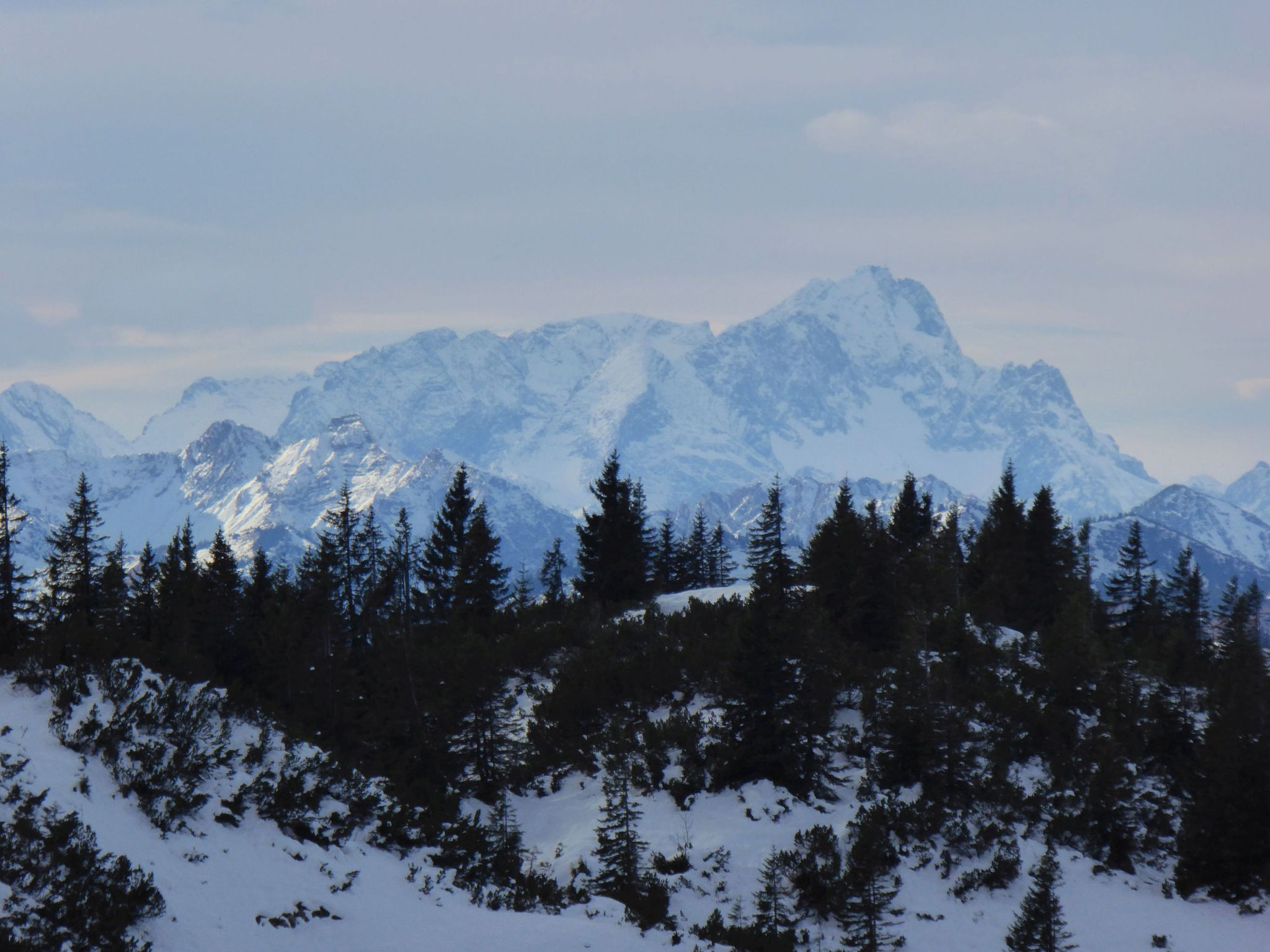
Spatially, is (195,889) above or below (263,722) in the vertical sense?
below

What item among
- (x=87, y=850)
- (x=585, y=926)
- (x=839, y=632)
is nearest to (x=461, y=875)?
(x=585, y=926)

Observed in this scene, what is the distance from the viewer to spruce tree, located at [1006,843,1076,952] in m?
27.4

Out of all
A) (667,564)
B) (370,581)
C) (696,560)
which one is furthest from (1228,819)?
(696,560)

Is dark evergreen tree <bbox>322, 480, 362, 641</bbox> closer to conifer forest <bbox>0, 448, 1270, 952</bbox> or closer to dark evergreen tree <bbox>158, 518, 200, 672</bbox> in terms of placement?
conifer forest <bbox>0, 448, 1270, 952</bbox>

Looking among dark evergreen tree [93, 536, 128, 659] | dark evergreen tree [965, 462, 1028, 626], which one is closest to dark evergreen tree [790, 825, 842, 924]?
dark evergreen tree [93, 536, 128, 659]

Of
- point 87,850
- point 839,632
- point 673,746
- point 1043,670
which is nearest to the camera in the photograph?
point 87,850

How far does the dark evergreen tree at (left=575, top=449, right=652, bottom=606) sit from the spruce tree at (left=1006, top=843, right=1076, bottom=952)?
3489 cm

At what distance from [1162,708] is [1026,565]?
21459mm

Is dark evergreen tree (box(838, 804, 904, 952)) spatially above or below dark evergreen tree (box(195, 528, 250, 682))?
below

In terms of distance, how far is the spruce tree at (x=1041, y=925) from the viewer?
90.0ft

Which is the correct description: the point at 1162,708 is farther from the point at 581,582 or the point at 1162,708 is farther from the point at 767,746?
the point at 581,582

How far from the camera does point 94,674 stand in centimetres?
2767

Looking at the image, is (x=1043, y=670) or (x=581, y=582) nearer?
(x=1043, y=670)

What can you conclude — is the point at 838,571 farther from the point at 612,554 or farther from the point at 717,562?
the point at 717,562
